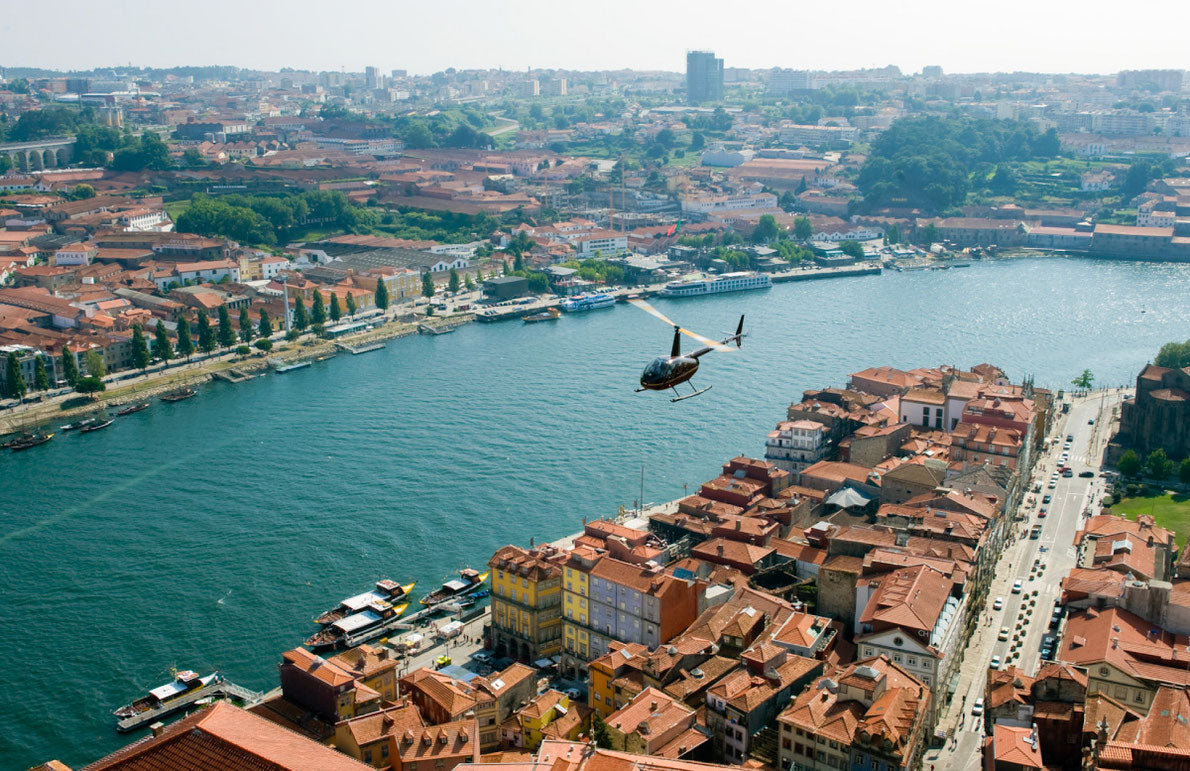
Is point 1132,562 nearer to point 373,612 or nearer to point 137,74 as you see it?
point 373,612

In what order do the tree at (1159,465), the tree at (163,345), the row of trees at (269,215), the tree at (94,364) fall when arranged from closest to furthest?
1. the tree at (1159,465)
2. the tree at (94,364)
3. the tree at (163,345)
4. the row of trees at (269,215)

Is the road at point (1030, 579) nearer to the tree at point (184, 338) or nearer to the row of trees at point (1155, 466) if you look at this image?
the row of trees at point (1155, 466)

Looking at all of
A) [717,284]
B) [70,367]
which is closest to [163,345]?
[70,367]

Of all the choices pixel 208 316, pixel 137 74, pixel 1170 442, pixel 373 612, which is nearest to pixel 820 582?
pixel 373 612

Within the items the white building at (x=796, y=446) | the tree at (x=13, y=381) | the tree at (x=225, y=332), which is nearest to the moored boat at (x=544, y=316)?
the tree at (x=225, y=332)

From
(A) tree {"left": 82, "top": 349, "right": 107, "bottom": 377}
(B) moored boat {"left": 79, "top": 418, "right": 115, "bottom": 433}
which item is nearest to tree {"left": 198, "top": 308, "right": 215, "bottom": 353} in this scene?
(A) tree {"left": 82, "top": 349, "right": 107, "bottom": 377}

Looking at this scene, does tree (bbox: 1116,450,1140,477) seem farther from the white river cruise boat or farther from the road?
the white river cruise boat
